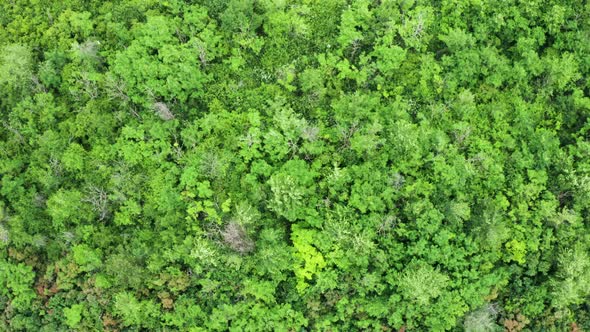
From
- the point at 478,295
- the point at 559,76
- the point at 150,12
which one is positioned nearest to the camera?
the point at 478,295

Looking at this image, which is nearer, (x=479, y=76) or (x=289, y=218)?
(x=289, y=218)

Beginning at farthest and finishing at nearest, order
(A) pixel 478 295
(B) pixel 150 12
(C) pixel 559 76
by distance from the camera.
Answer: (B) pixel 150 12
(C) pixel 559 76
(A) pixel 478 295

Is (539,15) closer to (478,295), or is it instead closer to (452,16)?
(452,16)

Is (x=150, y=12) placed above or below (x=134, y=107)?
above

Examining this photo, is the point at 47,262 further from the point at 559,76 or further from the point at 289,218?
the point at 559,76

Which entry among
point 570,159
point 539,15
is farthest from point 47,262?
point 539,15

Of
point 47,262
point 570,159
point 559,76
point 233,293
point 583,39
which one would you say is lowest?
point 47,262

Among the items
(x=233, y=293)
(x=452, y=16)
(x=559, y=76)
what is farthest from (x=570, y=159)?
(x=233, y=293)
